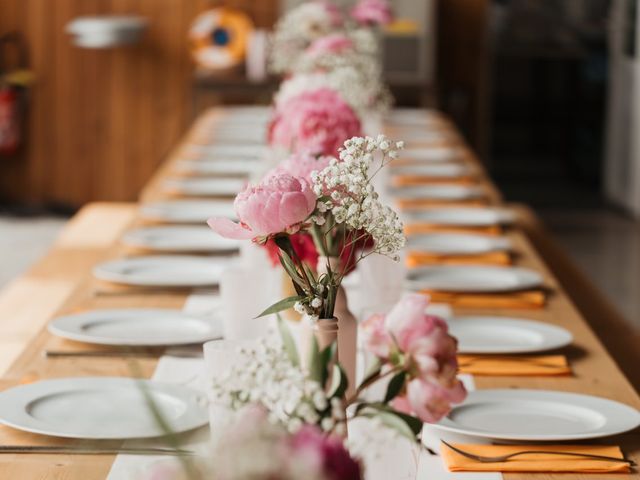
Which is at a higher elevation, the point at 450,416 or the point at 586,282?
the point at 450,416

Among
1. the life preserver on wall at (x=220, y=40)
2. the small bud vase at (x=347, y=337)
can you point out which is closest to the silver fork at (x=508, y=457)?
the small bud vase at (x=347, y=337)

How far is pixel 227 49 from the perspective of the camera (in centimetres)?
663

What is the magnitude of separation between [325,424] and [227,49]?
5773 millimetres

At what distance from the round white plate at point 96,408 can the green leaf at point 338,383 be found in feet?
1.31

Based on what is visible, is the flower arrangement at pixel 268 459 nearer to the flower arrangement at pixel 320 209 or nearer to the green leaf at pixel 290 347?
the green leaf at pixel 290 347

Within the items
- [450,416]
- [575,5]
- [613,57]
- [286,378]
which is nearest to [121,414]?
[450,416]

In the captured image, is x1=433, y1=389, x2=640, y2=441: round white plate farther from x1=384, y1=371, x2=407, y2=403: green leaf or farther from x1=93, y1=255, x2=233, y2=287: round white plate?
x1=93, y1=255, x2=233, y2=287: round white plate

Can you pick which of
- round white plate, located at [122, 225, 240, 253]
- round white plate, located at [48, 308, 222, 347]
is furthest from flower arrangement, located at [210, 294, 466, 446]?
round white plate, located at [122, 225, 240, 253]

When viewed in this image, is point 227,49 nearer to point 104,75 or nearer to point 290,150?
point 104,75

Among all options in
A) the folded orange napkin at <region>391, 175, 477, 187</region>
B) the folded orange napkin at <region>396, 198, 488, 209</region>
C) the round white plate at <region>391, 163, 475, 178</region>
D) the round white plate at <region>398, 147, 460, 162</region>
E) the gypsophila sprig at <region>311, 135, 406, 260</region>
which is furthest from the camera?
the round white plate at <region>398, 147, 460, 162</region>

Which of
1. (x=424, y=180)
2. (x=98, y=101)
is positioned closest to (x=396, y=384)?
(x=424, y=180)

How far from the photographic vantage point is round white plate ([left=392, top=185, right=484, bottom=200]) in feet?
11.4

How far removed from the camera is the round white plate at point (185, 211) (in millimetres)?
3092

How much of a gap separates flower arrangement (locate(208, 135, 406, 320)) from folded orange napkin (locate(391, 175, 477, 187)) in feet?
7.95
